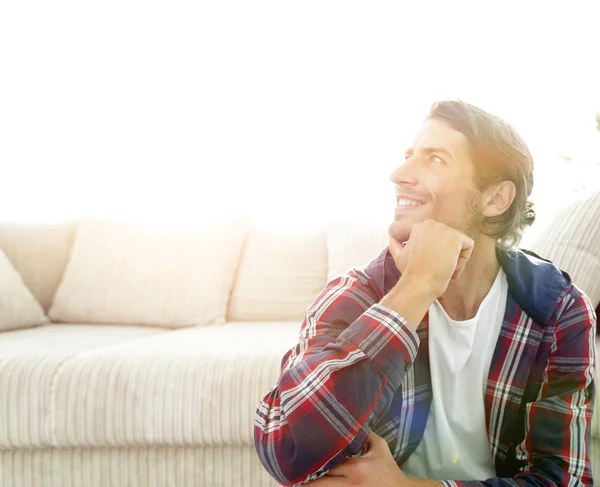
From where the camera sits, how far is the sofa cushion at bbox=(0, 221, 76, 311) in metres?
2.06

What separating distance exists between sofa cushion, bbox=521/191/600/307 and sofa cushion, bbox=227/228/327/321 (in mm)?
829

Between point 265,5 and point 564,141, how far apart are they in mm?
1573

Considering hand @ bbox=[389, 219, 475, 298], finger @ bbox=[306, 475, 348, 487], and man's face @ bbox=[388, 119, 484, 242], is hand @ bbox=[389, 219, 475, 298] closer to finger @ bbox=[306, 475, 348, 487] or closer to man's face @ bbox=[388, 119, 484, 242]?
man's face @ bbox=[388, 119, 484, 242]

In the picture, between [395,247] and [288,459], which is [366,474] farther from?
[395,247]

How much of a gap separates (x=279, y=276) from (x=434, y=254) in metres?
1.09

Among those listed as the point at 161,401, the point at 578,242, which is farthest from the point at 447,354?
the point at 161,401

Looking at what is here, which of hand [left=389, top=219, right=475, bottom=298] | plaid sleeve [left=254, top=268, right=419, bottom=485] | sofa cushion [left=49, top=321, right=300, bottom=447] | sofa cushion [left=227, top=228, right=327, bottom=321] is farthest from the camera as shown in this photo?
sofa cushion [left=227, top=228, right=327, bottom=321]

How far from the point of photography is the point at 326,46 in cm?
254

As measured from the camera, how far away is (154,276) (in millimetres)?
1902

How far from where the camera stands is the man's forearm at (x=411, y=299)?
0.85 meters

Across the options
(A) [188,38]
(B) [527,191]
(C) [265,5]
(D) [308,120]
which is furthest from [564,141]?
(A) [188,38]

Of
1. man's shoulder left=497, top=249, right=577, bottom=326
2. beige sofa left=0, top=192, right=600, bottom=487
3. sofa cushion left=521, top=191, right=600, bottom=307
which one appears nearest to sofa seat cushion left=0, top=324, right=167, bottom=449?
beige sofa left=0, top=192, right=600, bottom=487

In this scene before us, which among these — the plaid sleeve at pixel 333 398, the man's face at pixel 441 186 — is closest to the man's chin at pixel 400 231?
the man's face at pixel 441 186

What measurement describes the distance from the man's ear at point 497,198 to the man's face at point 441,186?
21 mm
